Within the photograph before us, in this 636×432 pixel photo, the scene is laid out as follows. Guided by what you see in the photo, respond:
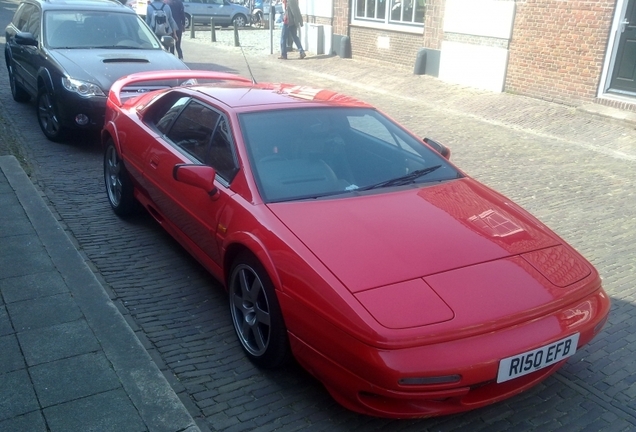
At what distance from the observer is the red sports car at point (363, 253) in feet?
9.66

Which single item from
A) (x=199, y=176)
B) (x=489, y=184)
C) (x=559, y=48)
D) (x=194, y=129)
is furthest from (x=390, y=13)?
(x=199, y=176)

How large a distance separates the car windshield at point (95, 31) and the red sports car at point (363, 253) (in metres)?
4.70

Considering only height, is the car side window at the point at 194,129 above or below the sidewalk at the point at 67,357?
above

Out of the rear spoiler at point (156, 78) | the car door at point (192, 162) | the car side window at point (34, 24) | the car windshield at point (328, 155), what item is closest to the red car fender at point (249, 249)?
the car door at point (192, 162)

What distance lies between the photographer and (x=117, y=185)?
6074 millimetres

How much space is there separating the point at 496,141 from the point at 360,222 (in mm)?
6730

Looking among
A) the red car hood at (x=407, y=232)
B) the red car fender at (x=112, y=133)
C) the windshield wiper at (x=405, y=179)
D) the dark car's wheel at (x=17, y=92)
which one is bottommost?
the dark car's wheel at (x=17, y=92)

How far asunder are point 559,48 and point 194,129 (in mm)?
9011

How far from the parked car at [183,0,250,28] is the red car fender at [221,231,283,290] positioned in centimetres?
2569

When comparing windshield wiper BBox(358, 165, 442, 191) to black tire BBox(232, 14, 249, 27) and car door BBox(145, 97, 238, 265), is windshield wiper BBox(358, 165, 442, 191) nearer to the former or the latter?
car door BBox(145, 97, 238, 265)

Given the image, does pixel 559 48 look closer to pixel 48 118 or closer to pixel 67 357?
pixel 48 118

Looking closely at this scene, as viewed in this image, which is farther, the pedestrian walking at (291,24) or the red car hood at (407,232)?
the pedestrian walking at (291,24)

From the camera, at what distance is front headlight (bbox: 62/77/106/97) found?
7.94m

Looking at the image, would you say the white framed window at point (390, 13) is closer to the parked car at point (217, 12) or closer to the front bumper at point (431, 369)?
the parked car at point (217, 12)
